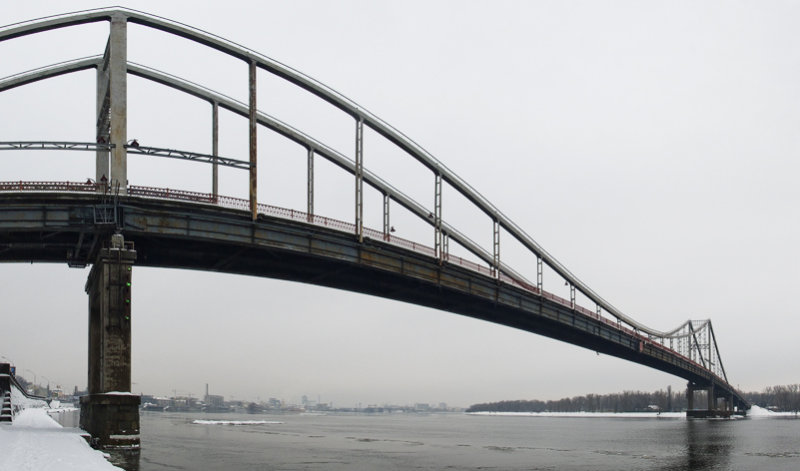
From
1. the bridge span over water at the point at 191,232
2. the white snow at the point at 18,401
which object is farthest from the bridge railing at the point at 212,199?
the white snow at the point at 18,401

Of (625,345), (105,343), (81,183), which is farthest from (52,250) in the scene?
(625,345)

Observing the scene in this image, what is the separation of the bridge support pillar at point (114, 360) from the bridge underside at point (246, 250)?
299 cm

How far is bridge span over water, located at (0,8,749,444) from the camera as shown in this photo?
41.4 meters

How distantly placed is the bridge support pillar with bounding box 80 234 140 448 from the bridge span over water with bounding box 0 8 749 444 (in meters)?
0.06

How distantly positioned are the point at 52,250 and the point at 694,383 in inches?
5683

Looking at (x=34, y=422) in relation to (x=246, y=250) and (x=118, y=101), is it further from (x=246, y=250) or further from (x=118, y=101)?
(x=118, y=101)

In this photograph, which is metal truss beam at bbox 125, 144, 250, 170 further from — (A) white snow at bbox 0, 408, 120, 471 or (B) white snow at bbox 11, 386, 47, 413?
(B) white snow at bbox 11, 386, 47, 413

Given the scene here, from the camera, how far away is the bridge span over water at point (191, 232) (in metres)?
41.4

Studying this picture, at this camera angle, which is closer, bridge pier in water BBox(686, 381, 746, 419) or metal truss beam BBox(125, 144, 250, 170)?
metal truss beam BBox(125, 144, 250, 170)

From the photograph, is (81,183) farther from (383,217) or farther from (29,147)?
(383,217)

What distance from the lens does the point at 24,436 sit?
40281 millimetres

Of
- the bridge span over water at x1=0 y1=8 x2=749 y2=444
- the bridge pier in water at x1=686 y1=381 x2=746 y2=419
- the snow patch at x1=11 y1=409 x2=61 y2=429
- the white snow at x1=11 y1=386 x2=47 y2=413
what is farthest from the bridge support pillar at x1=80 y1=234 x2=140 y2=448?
the bridge pier in water at x1=686 y1=381 x2=746 y2=419

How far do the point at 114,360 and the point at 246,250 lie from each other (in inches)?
537

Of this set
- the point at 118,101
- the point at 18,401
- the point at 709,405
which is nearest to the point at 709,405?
the point at 709,405
